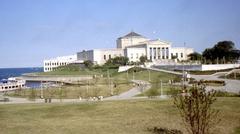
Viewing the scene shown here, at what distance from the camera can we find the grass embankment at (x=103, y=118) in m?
21.9

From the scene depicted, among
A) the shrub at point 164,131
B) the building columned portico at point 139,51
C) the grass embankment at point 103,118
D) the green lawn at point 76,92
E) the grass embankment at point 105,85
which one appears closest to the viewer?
the shrub at point 164,131

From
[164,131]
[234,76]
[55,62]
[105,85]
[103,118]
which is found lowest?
[164,131]

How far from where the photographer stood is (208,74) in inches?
3263

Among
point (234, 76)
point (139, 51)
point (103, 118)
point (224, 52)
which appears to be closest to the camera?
point (103, 118)

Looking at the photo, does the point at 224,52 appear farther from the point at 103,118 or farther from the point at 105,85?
the point at 103,118

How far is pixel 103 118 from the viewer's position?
25.5m

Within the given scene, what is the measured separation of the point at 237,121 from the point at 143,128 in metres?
6.22

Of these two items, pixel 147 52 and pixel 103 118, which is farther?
pixel 147 52

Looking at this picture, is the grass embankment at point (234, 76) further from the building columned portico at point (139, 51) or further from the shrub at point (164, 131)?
the building columned portico at point (139, 51)

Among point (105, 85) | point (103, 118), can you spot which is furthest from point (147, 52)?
point (103, 118)

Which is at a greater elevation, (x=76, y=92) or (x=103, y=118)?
(x=76, y=92)

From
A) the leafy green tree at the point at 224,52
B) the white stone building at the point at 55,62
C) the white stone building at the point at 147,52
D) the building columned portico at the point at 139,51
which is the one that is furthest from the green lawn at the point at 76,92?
the white stone building at the point at 55,62

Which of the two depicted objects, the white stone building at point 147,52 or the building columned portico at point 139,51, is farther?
the building columned portico at point 139,51

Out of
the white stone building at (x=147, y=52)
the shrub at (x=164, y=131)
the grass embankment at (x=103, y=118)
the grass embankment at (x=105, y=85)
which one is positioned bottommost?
the shrub at (x=164, y=131)
